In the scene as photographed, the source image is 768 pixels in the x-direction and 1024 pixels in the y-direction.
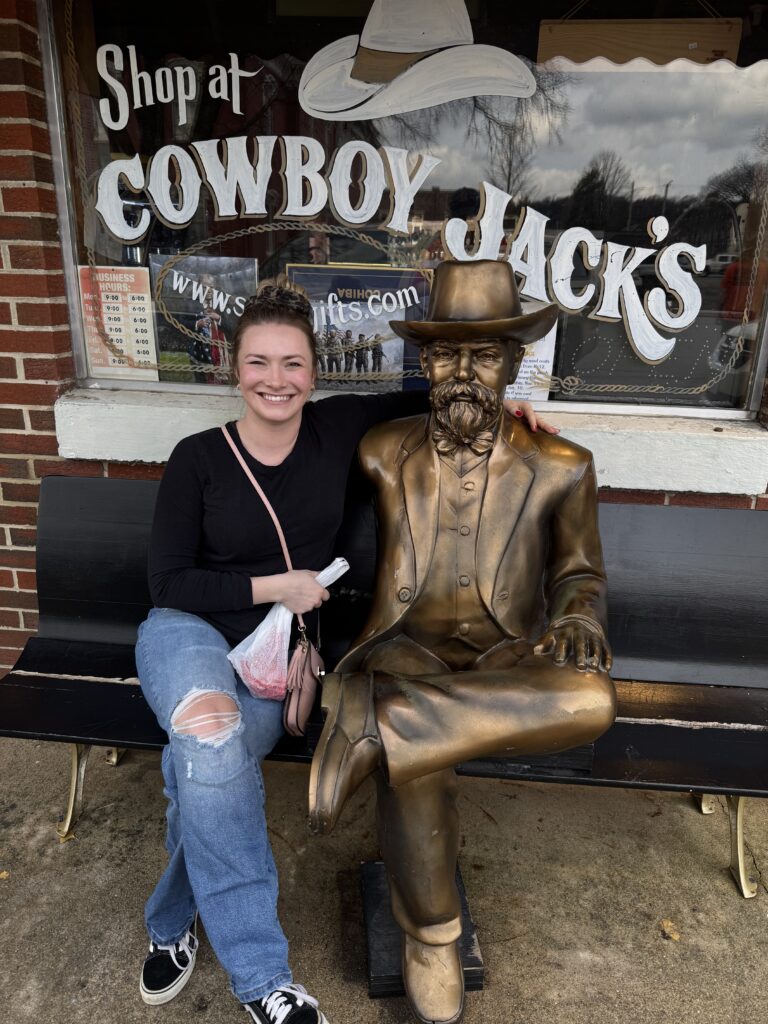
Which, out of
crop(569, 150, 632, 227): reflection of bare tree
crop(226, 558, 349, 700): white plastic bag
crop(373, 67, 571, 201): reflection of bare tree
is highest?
crop(373, 67, 571, 201): reflection of bare tree

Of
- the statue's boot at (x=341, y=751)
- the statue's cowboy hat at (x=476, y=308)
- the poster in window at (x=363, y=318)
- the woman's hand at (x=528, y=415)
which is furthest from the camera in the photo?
the poster in window at (x=363, y=318)

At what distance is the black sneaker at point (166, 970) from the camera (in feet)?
7.07

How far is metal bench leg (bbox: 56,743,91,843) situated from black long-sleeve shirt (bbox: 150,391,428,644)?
33.6 inches

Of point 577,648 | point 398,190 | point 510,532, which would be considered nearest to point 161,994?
point 577,648

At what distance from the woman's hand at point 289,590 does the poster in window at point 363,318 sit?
1.33 m

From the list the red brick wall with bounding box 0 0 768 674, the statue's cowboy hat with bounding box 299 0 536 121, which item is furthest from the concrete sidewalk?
the statue's cowboy hat with bounding box 299 0 536 121

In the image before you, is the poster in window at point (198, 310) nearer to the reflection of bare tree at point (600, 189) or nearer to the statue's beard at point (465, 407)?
the reflection of bare tree at point (600, 189)

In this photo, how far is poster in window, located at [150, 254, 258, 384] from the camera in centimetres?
334

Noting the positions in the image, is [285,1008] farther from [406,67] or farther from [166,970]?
[406,67]

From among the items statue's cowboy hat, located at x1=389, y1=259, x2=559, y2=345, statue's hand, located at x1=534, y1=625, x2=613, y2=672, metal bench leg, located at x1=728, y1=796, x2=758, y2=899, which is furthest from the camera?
metal bench leg, located at x1=728, y1=796, x2=758, y2=899

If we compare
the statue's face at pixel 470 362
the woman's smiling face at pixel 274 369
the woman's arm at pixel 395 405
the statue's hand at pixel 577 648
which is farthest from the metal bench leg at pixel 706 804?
the woman's smiling face at pixel 274 369

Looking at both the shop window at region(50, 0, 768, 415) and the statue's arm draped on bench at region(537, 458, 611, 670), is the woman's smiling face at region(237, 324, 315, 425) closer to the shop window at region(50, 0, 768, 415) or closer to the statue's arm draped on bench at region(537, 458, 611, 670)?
the statue's arm draped on bench at region(537, 458, 611, 670)

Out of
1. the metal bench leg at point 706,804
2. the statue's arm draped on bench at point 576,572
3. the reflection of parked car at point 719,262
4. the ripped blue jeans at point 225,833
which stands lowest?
the metal bench leg at point 706,804

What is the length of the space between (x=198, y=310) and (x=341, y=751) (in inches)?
89.5
